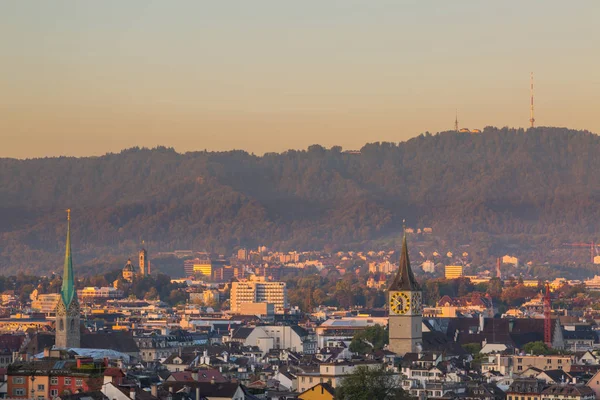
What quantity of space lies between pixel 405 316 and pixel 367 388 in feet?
127

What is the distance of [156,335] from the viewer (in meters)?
121

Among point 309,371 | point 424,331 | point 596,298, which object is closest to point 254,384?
point 309,371

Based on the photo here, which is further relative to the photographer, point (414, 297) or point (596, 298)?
point (596, 298)

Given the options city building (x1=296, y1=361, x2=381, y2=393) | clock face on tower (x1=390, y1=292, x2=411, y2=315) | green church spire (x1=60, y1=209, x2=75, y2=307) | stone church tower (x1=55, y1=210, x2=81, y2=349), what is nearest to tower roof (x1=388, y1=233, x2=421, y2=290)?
clock face on tower (x1=390, y1=292, x2=411, y2=315)

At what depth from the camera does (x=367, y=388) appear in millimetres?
56094

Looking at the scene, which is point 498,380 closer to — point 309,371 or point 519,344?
point 309,371

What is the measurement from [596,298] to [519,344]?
3135 inches

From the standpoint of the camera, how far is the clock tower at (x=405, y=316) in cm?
9325

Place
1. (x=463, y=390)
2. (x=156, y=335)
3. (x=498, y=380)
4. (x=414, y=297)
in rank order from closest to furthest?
(x=463, y=390)
(x=498, y=380)
(x=414, y=297)
(x=156, y=335)

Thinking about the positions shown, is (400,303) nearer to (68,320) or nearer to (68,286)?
(68,320)

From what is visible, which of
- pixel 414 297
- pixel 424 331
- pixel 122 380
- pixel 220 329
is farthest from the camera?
pixel 220 329

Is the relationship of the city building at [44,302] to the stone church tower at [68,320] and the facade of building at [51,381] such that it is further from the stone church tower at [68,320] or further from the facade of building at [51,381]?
the facade of building at [51,381]

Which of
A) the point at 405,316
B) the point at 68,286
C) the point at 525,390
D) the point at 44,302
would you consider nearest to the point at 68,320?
the point at 68,286

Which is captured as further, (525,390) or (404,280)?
(404,280)
